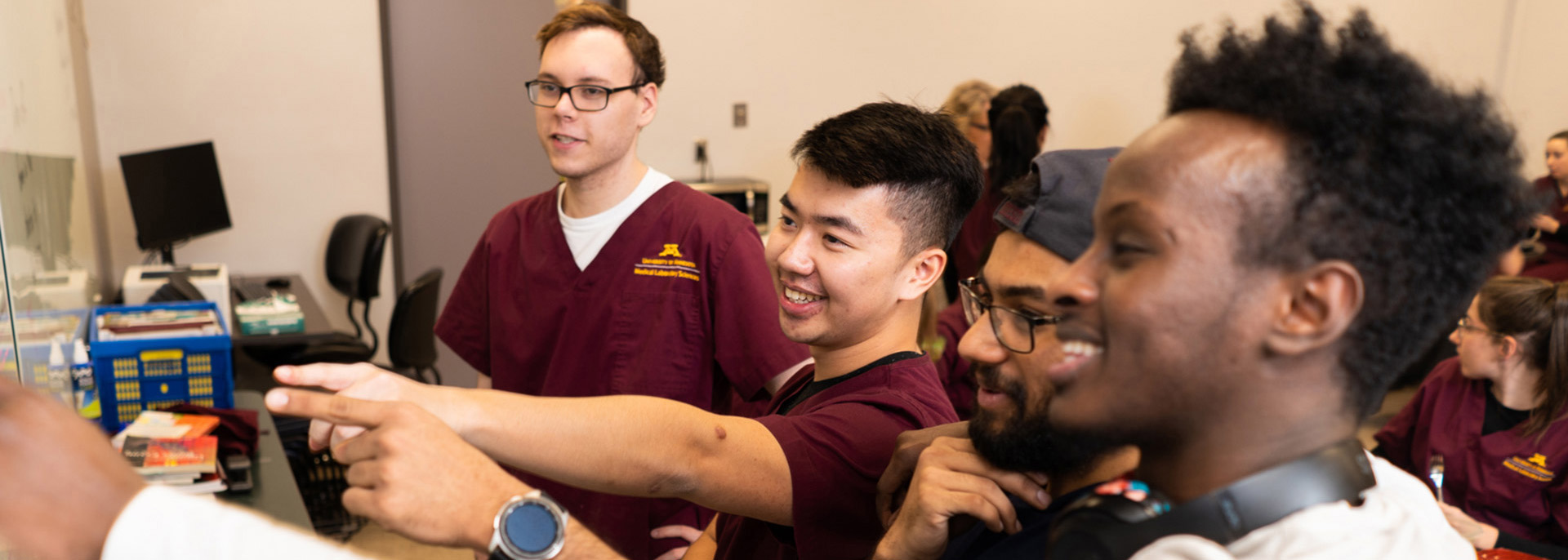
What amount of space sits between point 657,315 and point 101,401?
1379 millimetres

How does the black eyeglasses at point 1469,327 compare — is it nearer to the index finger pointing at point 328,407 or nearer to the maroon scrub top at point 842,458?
the maroon scrub top at point 842,458

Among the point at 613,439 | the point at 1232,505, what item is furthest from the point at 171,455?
the point at 1232,505

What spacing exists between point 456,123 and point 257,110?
816mm

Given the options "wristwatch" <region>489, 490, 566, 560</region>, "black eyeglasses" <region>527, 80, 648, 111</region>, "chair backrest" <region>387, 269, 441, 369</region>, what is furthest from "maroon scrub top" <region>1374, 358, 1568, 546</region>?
"chair backrest" <region>387, 269, 441, 369</region>

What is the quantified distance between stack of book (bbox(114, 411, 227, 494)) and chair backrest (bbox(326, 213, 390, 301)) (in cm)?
217

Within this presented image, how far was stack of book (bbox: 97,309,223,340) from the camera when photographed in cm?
236

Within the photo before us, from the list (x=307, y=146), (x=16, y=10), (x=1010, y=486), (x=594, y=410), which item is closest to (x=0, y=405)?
(x=594, y=410)

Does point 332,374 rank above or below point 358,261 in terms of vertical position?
above

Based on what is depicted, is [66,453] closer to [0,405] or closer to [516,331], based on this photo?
[0,405]

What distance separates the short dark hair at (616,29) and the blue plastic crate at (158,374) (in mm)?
1119

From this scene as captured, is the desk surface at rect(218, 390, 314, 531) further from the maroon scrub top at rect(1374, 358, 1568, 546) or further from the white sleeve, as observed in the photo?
the maroon scrub top at rect(1374, 358, 1568, 546)

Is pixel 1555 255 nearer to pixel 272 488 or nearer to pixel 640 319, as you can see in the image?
pixel 640 319

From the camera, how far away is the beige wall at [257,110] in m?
4.14

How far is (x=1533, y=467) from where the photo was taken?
96.0 inches
